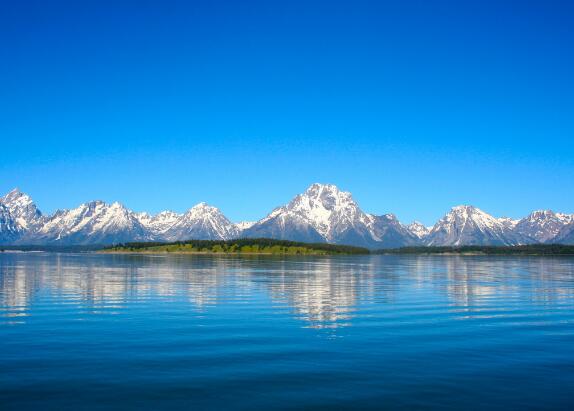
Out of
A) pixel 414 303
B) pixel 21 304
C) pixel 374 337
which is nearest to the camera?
pixel 374 337

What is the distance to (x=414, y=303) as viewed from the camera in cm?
5459

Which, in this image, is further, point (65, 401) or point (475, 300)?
point (475, 300)

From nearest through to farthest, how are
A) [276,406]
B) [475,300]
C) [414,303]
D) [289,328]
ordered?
[276,406]
[289,328]
[414,303]
[475,300]

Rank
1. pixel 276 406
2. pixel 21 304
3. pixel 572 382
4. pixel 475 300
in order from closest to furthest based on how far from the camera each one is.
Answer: pixel 276 406 → pixel 572 382 → pixel 21 304 → pixel 475 300

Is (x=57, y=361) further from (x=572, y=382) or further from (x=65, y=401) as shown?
(x=572, y=382)

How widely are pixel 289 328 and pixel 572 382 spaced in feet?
60.3

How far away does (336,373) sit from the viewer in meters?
25.1

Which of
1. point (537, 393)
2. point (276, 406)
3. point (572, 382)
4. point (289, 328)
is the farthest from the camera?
point (289, 328)

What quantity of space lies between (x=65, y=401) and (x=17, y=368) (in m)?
6.46

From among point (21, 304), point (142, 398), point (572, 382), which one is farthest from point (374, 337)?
point (21, 304)

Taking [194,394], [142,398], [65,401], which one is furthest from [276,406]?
[65,401]

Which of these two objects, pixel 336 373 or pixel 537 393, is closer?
pixel 537 393

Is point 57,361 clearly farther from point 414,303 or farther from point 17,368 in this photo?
point 414,303

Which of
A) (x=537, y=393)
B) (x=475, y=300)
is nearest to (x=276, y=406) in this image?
(x=537, y=393)
